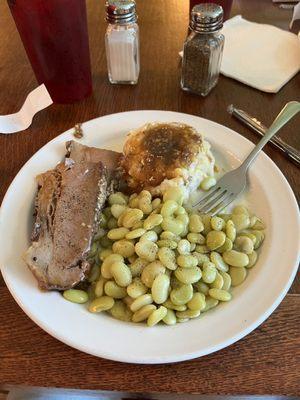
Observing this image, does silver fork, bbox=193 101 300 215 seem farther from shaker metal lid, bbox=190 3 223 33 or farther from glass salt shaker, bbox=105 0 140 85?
glass salt shaker, bbox=105 0 140 85

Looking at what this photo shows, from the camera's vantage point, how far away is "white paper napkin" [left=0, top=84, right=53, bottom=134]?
1.28 m

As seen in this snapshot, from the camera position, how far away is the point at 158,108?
136cm

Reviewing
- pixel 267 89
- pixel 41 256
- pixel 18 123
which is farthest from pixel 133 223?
pixel 267 89

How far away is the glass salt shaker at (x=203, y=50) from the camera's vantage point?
121 cm

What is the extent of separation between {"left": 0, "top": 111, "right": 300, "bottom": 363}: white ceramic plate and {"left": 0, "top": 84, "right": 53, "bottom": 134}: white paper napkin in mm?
258

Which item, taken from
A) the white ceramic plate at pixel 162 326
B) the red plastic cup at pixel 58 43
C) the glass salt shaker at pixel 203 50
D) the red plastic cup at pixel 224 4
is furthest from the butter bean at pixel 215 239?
the red plastic cup at pixel 224 4

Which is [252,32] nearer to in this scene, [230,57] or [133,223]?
[230,57]

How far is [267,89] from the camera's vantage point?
4.62 feet

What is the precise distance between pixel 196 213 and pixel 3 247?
487 mm

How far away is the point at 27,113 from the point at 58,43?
0.26m

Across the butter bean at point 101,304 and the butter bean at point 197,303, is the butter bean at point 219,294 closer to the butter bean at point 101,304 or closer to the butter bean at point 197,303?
the butter bean at point 197,303

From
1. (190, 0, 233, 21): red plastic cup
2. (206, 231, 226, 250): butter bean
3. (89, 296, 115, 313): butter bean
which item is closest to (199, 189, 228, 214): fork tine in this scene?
(206, 231, 226, 250): butter bean

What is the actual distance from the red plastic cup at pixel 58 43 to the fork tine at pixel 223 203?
702 millimetres

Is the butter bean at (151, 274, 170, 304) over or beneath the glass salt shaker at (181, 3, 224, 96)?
beneath
